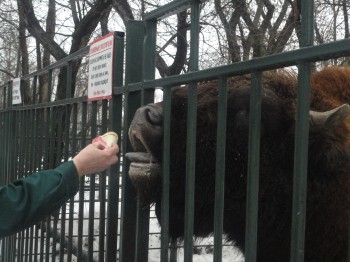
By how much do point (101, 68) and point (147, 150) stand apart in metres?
0.98

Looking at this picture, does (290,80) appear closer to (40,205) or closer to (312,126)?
(312,126)

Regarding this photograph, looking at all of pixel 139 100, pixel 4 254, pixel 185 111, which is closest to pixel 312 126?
pixel 185 111

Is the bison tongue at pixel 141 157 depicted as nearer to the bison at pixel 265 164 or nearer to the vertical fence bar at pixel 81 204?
the bison at pixel 265 164

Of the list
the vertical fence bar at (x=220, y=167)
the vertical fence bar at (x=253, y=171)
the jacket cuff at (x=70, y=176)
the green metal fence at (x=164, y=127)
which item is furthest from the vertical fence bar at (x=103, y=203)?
the vertical fence bar at (x=253, y=171)

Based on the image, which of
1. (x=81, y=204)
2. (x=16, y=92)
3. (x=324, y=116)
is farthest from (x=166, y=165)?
(x=16, y=92)

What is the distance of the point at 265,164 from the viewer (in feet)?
7.95

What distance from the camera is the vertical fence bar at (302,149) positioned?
5.06ft

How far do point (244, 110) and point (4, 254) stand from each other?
4990 millimetres

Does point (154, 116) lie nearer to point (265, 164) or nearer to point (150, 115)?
point (150, 115)

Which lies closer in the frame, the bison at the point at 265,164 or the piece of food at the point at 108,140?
the bison at the point at 265,164

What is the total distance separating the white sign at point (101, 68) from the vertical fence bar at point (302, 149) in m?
1.70

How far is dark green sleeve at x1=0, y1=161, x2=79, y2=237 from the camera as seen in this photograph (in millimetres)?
2207

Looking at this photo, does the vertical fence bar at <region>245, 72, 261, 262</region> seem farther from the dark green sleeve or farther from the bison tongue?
the dark green sleeve

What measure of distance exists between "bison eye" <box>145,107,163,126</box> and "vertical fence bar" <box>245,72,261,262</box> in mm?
712
